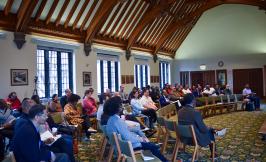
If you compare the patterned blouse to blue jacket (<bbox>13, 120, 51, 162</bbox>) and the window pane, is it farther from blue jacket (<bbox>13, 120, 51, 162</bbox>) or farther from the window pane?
the window pane

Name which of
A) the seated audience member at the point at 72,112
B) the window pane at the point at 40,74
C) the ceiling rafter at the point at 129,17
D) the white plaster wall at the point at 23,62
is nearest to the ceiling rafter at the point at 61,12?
the white plaster wall at the point at 23,62

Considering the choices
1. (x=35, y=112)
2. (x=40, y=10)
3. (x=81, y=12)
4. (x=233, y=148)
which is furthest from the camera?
(x=81, y=12)

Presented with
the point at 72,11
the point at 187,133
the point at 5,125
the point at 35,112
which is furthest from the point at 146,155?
the point at 72,11

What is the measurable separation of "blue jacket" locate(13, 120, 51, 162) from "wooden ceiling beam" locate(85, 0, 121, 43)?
8.31 metres

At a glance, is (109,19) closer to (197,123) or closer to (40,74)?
(40,74)

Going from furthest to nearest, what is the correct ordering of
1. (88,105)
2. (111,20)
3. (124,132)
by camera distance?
(111,20), (88,105), (124,132)

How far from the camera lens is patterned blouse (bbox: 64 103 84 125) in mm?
6805

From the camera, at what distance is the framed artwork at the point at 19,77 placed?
30.0 ft

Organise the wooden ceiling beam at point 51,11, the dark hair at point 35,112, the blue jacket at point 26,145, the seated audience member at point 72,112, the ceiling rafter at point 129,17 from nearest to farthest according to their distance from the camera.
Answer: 1. the blue jacket at point 26,145
2. the dark hair at point 35,112
3. the seated audience member at point 72,112
4. the wooden ceiling beam at point 51,11
5. the ceiling rafter at point 129,17

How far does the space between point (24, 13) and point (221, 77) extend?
14183 mm

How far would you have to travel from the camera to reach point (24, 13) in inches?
348

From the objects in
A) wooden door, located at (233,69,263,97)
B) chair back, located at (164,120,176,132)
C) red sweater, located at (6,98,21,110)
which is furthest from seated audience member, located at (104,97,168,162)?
wooden door, located at (233,69,263,97)

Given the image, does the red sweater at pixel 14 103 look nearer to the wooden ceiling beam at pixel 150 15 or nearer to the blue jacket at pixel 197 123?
the blue jacket at pixel 197 123

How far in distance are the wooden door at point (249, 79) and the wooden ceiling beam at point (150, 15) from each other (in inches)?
304
